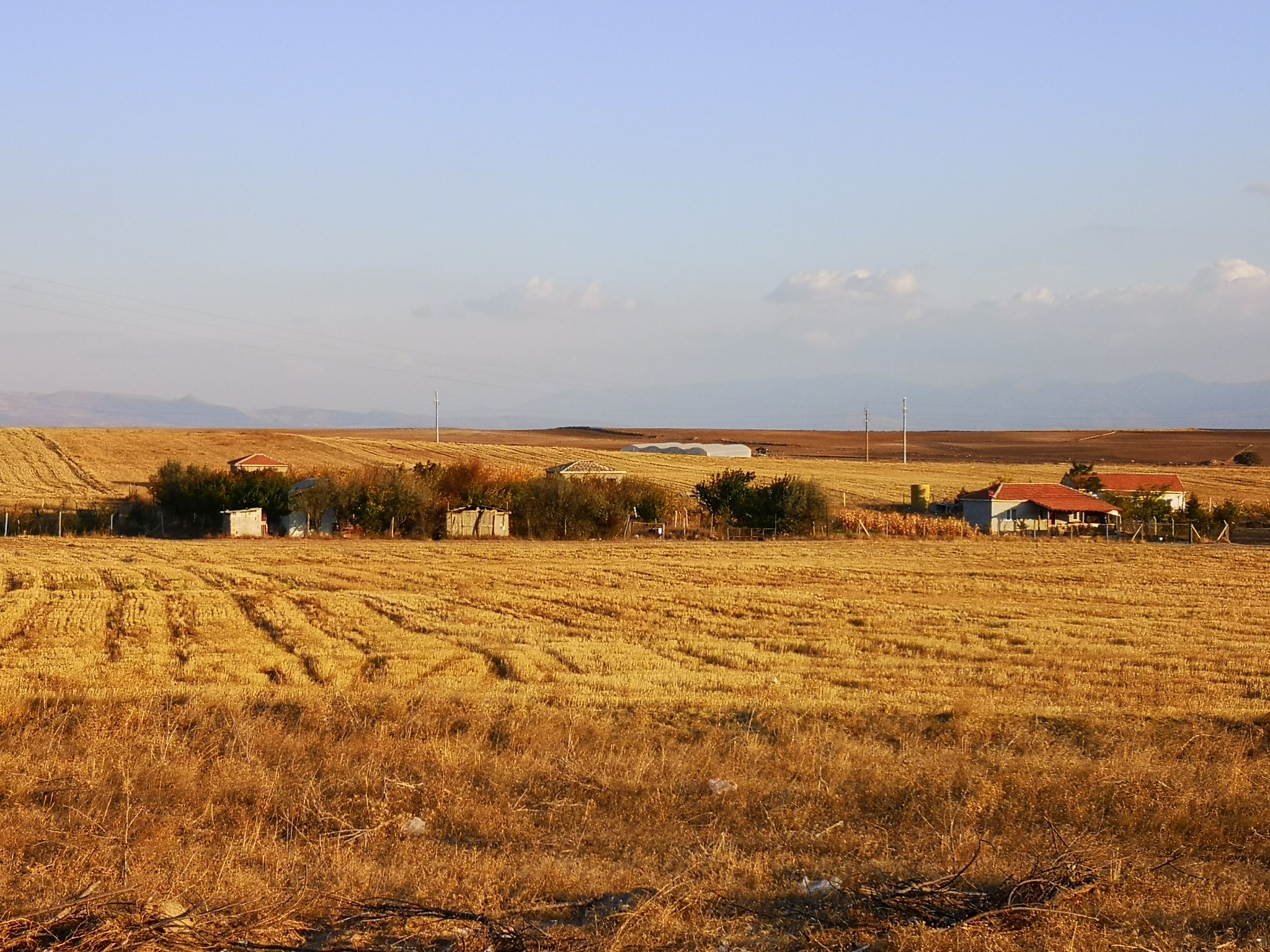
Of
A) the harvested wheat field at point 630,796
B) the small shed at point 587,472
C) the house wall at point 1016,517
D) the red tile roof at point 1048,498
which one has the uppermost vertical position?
the small shed at point 587,472

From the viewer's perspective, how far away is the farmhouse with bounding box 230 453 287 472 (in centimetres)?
7525

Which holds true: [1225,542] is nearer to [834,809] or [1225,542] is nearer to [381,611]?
[381,611]

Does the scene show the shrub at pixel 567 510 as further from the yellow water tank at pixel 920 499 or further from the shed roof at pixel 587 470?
the yellow water tank at pixel 920 499

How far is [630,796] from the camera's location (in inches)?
349

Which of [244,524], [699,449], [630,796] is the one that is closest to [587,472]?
[244,524]

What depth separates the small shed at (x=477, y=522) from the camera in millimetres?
61344

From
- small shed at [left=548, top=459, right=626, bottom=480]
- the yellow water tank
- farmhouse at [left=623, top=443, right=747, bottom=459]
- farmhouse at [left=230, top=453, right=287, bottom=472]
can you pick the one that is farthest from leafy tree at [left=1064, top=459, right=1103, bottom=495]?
farmhouse at [left=623, top=443, right=747, bottom=459]

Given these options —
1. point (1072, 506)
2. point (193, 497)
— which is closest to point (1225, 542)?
point (1072, 506)

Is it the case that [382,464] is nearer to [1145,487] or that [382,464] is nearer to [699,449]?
[699,449]

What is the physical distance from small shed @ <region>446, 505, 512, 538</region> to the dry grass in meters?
21.2

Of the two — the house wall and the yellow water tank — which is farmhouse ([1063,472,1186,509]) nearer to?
the house wall

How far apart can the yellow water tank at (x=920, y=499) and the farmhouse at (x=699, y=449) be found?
5060 cm

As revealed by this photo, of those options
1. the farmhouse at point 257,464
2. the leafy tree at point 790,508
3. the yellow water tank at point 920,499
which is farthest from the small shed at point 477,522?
the yellow water tank at point 920,499

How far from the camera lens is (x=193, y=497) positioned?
2480 inches
